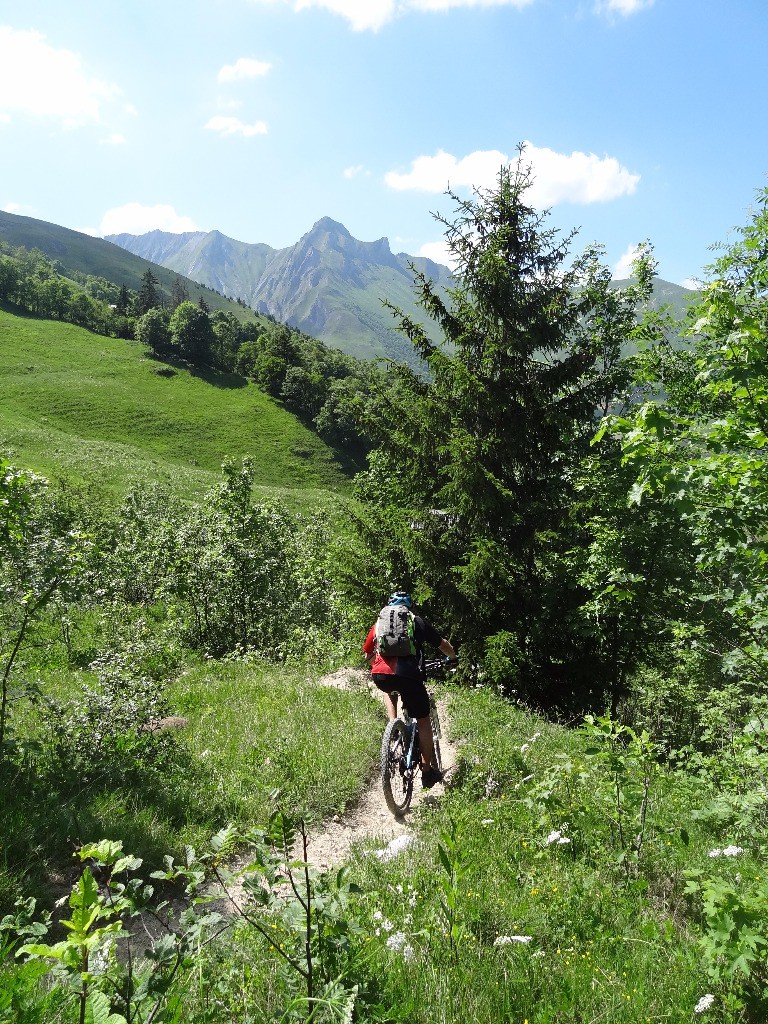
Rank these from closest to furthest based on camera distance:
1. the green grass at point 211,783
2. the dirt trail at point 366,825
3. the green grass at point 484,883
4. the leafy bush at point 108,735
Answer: the green grass at point 484,883 → the green grass at point 211,783 → the dirt trail at point 366,825 → the leafy bush at point 108,735

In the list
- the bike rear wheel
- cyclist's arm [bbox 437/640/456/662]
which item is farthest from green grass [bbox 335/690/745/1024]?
cyclist's arm [bbox 437/640/456/662]

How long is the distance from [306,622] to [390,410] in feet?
22.6

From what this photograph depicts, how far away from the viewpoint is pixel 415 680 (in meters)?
6.41

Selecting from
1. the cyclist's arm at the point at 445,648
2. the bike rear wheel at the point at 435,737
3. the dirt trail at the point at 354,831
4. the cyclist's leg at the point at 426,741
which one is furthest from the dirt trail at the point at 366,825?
the cyclist's arm at the point at 445,648

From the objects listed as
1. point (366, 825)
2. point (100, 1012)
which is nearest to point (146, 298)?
point (366, 825)

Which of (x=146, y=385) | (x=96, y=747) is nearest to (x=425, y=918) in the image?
(x=96, y=747)

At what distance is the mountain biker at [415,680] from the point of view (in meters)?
6.38

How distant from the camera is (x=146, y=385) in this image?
85688mm

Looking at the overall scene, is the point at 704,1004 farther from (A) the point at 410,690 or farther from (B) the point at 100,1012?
(A) the point at 410,690

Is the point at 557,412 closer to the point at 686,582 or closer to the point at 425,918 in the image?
the point at 686,582

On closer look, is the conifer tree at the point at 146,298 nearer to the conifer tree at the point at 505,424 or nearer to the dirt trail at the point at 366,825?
the conifer tree at the point at 505,424

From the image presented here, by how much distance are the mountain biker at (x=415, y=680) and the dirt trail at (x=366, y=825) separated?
427 millimetres

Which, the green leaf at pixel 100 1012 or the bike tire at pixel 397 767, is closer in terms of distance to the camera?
the green leaf at pixel 100 1012

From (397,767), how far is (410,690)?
92 cm
